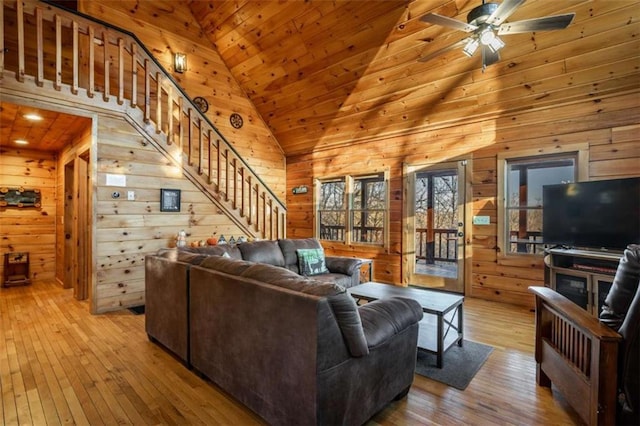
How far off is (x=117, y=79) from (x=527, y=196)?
6368mm

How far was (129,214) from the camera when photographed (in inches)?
162

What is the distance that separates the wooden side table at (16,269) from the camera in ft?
17.0

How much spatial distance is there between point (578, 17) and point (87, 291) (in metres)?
6.72

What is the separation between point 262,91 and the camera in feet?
20.4

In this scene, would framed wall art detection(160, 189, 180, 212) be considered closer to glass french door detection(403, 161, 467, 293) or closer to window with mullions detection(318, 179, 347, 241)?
window with mullions detection(318, 179, 347, 241)

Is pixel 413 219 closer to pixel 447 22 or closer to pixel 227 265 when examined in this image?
pixel 447 22

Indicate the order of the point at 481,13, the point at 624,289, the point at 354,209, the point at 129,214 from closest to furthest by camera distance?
the point at 624,289
the point at 481,13
the point at 129,214
the point at 354,209

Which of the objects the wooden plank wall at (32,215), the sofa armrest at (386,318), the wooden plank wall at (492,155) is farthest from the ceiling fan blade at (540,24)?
the wooden plank wall at (32,215)

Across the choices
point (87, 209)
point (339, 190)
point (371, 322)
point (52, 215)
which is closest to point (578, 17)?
point (371, 322)

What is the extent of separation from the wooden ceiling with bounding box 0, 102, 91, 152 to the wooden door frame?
461 centimetres

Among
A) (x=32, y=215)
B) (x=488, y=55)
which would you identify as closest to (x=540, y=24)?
(x=488, y=55)

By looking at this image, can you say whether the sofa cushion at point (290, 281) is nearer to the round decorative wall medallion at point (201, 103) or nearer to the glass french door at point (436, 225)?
the glass french door at point (436, 225)

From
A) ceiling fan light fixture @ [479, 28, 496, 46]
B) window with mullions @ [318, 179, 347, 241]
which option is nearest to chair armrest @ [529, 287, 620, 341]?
ceiling fan light fixture @ [479, 28, 496, 46]

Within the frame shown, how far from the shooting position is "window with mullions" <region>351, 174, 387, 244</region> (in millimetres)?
5746
